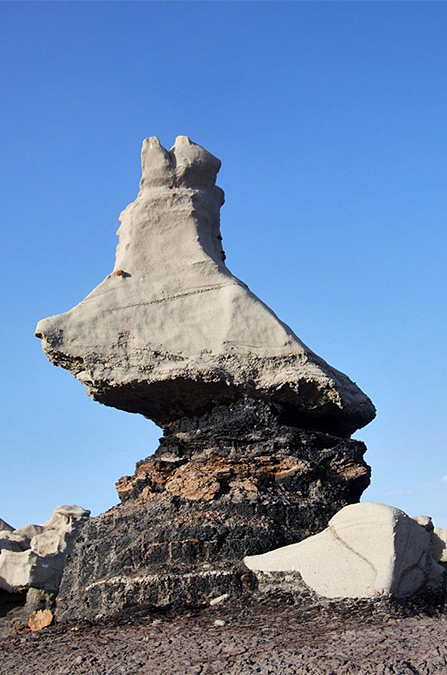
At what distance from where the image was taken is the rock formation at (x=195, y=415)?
823 cm

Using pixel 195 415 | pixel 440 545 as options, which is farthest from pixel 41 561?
pixel 440 545

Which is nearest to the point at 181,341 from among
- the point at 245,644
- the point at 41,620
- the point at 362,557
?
the point at 362,557

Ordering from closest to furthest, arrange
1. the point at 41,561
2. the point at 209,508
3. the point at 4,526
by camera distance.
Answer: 1. the point at 209,508
2. the point at 41,561
3. the point at 4,526

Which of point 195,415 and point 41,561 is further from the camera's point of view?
point 41,561

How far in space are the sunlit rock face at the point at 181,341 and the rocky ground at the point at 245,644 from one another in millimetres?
2533

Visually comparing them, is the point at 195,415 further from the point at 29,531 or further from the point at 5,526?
the point at 5,526

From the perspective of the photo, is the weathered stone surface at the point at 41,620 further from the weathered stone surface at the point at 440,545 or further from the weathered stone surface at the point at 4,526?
the weathered stone surface at the point at 4,526

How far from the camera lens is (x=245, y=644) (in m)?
6.61

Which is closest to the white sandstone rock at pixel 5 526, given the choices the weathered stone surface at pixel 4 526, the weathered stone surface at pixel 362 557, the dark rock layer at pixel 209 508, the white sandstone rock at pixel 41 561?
the weathered stone surface at pixel 4 526

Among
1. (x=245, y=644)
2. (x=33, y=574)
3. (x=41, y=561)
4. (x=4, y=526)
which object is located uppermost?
(x=4, y=526)

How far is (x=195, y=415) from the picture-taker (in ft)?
31.9

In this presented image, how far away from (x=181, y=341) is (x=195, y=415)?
0.96 metres

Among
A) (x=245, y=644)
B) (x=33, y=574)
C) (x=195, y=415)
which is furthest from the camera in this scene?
(x=33, y=574)

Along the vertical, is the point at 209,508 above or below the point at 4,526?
below
